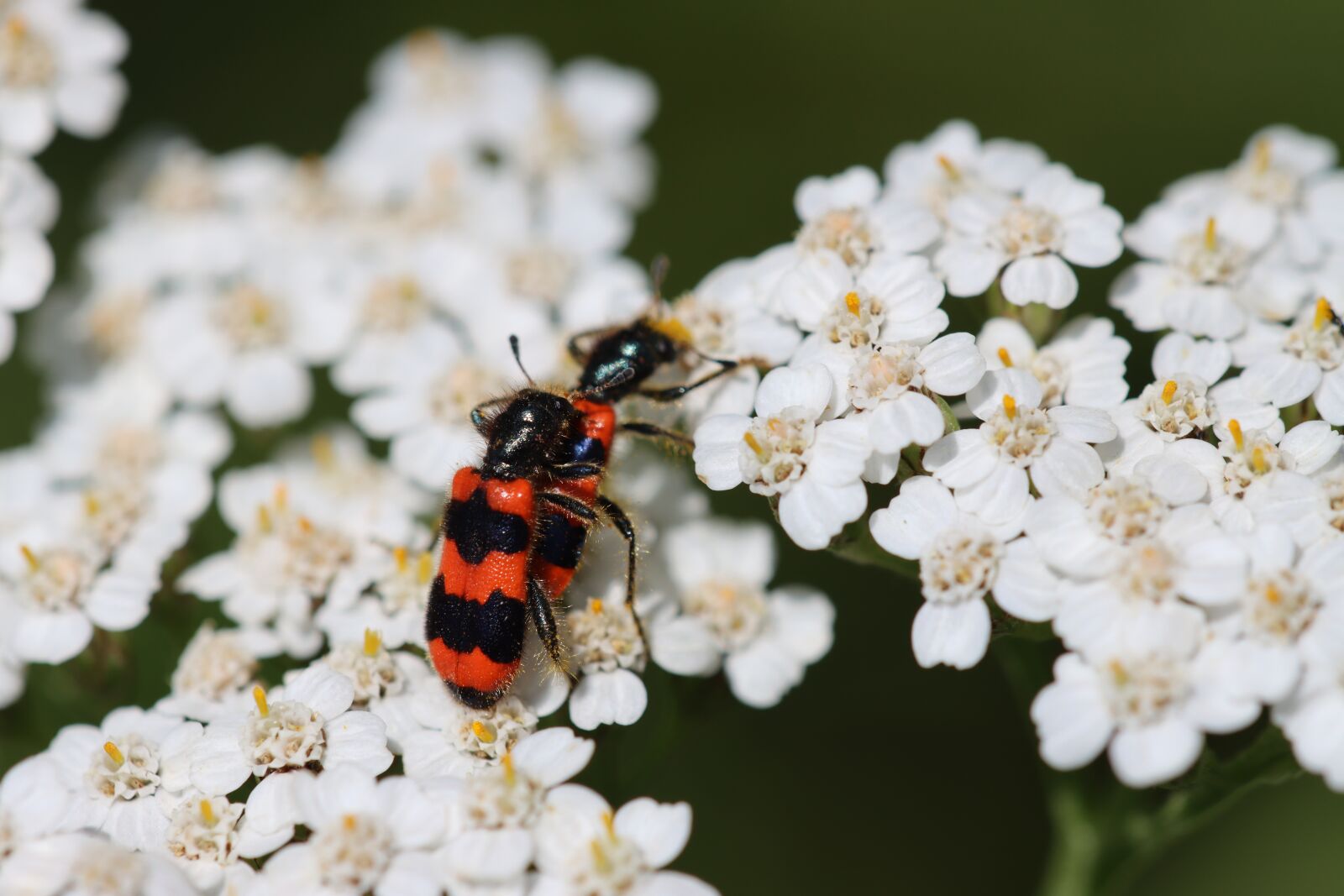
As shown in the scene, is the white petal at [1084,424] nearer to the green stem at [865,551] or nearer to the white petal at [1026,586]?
the white petal at [1026,586]

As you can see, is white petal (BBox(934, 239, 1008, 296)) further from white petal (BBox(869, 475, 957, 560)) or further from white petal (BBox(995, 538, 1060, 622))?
white petal (BBox(995, 538, 1060, 622))

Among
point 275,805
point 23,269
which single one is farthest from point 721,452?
point 23,269

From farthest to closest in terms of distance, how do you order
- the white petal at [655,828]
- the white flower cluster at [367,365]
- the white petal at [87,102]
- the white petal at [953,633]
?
1. the white petal at [87,102]
2. the white flower cluster at [367,365]
3. the white petal at [953,633]
4. the white petal at [655,828]

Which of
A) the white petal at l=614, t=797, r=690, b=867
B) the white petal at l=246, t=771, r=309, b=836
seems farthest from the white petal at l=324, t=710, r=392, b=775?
the white petal at l=614, t=797, r=690, b=867

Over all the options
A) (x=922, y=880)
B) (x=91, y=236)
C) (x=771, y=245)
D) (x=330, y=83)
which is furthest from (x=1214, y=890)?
(x=330, y=83)

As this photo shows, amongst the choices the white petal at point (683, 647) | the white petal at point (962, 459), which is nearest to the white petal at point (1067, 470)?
the white petal at point (962, 459)

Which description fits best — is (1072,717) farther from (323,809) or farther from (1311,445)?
(323,809)

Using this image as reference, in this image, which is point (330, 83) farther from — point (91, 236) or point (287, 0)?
point (91, 236)
